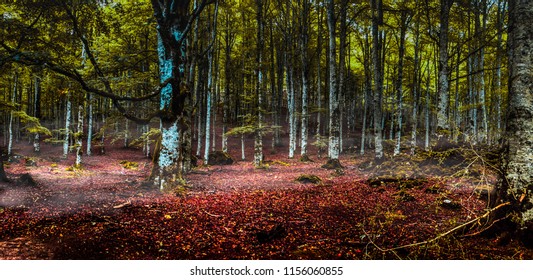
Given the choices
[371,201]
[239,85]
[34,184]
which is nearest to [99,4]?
[34,184]

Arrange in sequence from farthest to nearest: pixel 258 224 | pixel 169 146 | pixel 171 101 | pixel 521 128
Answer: pixel 169 146 → pixel 171 101 → pixel 258 224 → pixel 521 128

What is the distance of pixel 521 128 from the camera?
11.4ft

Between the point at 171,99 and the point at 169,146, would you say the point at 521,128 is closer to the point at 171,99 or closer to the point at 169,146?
the point at 171,99

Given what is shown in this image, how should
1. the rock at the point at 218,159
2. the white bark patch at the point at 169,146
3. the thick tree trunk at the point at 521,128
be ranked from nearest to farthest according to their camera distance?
the thick tree trunk at the point at 521,128
the white bark patch at the point at 169,146
the rock at the point at 218,159

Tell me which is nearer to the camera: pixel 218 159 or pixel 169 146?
pixel 169 146

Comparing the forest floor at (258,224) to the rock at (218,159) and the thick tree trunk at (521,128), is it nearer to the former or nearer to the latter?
the thick tree trunk at (521,128)

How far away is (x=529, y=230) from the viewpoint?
334 cm

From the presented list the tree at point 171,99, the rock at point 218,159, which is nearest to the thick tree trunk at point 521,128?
the tree at point 171,99

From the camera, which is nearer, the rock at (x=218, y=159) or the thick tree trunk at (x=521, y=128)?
the thick tree trunk at (x=521, y=128)

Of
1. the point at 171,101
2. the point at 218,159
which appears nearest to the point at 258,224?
the point at 171,101

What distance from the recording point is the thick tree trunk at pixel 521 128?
340 centimetres

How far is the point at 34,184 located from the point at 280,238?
→ 30.2ft

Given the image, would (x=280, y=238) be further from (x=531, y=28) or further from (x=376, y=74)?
(x=376, y=74)

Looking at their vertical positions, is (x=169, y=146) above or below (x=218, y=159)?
above
